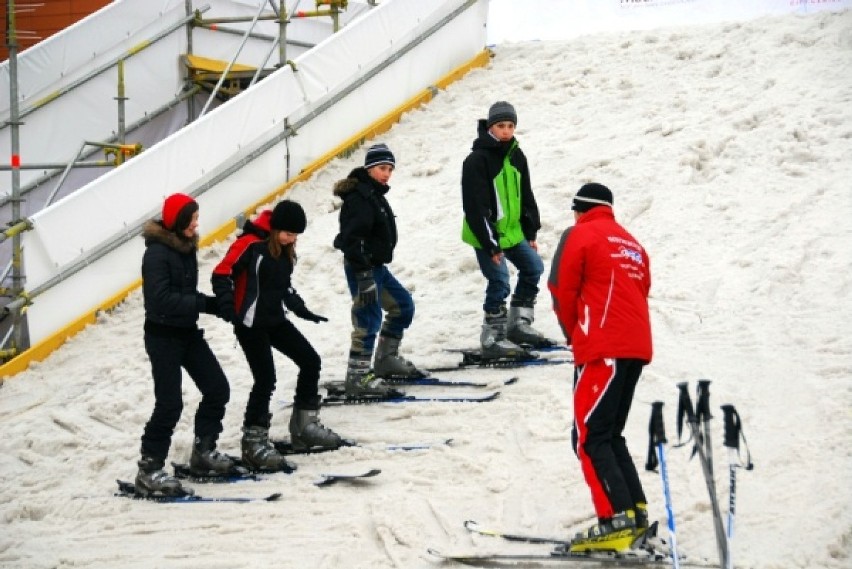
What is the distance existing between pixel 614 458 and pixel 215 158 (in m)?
8.11

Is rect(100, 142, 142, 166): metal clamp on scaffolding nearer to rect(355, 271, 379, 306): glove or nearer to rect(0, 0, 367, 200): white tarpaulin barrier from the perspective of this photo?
rect(0, 0, 367, 200): white tarpaulin barrier

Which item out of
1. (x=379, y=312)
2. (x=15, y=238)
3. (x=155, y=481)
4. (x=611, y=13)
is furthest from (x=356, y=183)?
(x=611, y=13)

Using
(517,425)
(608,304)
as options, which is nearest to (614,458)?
(608,304)

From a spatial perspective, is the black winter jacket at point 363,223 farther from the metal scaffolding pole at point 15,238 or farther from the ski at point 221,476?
the metal scaffolding pole at point 15,238

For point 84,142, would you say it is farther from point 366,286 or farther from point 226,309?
point 226,309

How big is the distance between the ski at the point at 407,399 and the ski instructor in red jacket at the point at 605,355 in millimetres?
2254

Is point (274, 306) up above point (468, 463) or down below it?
above

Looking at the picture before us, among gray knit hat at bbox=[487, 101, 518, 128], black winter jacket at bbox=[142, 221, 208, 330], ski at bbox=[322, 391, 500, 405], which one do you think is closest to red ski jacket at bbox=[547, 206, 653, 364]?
ski at bbox=[322, 391, 500, 405]

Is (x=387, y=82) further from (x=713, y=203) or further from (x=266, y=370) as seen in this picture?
(x=266, y=370)

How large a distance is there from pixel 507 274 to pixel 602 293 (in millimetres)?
3253

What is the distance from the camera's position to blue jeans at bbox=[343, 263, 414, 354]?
948 cm

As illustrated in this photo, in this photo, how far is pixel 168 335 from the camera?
8.17m

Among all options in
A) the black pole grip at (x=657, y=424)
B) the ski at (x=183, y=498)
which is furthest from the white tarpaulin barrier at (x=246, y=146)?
the black pole grip at (x=657, y=424)

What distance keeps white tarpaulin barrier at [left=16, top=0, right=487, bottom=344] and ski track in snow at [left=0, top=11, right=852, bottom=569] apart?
0.39m
